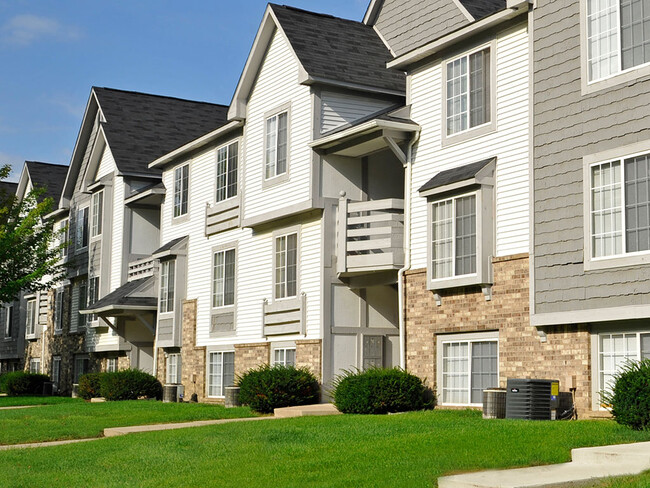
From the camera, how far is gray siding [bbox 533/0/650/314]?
1611 cm

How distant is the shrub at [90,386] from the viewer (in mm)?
33312

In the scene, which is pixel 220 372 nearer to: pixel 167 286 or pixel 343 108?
pixel 167 286

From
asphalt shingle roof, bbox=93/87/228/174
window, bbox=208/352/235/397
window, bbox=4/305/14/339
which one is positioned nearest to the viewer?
window, bbox=208/352/235/397

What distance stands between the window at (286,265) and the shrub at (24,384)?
19.9 metres

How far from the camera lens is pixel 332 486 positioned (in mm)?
11000

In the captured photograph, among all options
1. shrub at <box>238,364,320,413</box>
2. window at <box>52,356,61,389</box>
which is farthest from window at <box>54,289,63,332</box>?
shrub at <box>238,364,320,413</box>

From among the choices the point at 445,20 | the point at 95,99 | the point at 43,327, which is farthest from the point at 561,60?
the point at 43,327

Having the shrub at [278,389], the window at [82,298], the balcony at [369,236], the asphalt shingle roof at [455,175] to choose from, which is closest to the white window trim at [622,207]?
the asphalt shingle roof at [455,175]

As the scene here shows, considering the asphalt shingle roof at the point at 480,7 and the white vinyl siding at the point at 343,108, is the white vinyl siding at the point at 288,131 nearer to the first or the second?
the white vinyl siding at the point at 343,108

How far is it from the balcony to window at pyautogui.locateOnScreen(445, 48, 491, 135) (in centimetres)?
253

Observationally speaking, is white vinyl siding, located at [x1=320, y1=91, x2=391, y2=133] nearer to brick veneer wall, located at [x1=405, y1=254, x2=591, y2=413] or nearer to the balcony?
the balcony

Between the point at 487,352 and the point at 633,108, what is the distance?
6119 millimetres

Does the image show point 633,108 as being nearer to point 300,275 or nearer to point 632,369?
point 632,369

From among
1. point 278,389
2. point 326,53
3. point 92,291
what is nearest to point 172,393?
point 278,389
